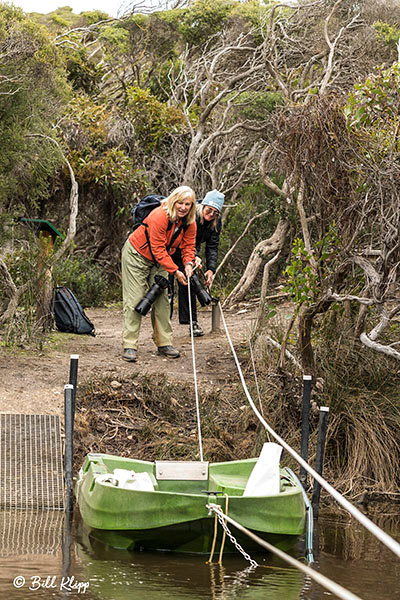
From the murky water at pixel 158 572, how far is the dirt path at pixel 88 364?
7.05 ft

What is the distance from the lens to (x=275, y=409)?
799 cm

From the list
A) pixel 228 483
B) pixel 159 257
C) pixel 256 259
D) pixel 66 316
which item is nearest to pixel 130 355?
pixel 159 257

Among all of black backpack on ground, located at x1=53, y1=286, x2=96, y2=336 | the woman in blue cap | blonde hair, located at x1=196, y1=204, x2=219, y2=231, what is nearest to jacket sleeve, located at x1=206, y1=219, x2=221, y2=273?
the woman in blue cap

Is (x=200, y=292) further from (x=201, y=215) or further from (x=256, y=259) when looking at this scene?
(x=256, y=259)

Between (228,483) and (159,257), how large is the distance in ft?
9.56

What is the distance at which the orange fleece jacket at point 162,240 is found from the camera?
8500mm

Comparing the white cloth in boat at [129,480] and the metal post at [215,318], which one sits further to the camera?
the metal post at [215,318]

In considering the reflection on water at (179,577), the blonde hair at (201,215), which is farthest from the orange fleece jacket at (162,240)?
the reflection on water at (179,577)

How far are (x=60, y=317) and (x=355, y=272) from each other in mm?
4471

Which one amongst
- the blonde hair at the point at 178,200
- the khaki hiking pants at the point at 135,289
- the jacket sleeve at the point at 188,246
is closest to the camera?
the blonde hair at the point at 178,200

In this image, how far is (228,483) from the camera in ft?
20.7

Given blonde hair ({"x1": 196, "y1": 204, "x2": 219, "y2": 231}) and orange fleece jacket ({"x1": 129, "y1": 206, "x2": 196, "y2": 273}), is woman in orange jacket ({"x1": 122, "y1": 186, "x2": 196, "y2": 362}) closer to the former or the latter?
orange fleece jacket ({"x1": 129, "y1": 206, "x2": 196, "y2": 273})

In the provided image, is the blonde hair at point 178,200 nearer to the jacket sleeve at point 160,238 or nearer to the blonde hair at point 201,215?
the jacket sleeve at point 160,238

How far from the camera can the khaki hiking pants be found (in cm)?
901
